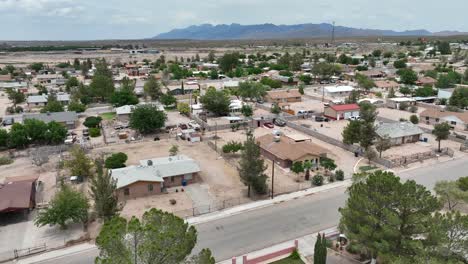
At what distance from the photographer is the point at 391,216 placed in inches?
732

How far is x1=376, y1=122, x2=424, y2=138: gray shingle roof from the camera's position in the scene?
4678 cm

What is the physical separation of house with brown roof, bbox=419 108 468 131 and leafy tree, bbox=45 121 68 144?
185 feet

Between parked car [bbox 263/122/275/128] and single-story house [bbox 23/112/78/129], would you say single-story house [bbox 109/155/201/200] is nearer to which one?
parked car [bbox 263/122/275/128]

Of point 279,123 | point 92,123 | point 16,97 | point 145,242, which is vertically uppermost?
point 145,242

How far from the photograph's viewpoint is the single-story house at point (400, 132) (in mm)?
46938

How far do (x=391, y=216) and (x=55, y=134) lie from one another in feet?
A: 142

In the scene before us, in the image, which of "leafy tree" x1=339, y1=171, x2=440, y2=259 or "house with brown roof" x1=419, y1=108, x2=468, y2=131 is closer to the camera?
"leafy tree" x1=339, y1=171, x2=440, y2=259

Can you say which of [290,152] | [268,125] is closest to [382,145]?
[290,152]

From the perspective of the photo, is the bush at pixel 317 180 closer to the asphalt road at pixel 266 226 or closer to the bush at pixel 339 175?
the asphalt road at pixel 266 226

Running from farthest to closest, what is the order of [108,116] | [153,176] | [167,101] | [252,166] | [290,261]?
1. [167,101]
2. [108,116]
3. [153,176]
4. [252,166]
5. [290,261]

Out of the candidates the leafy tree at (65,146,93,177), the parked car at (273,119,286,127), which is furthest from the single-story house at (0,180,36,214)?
the parked car at (273,119,286,127)

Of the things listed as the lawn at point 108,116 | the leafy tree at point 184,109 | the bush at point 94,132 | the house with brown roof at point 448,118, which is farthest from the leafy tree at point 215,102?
the house with brown roof at point 448,118

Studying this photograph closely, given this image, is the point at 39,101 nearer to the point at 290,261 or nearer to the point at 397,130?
the point at 397,130

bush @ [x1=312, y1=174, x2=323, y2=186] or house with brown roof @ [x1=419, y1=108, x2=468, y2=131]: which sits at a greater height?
house with brown roof @ [x1=419, y1=108, x2=468, y2=131]
